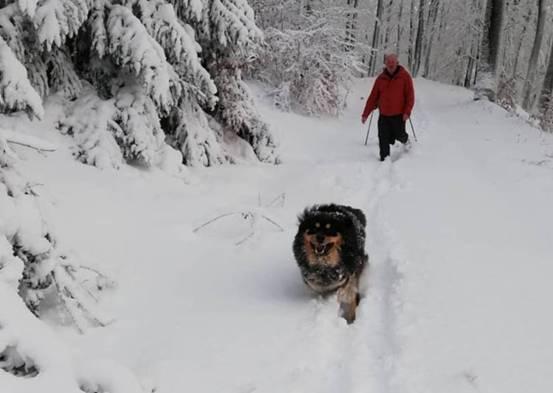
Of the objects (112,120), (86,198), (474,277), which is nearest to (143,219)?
(86,198)

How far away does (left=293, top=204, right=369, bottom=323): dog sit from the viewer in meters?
4.23

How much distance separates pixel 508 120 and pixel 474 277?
469 inches

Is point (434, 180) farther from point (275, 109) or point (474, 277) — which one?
point (275, 109)

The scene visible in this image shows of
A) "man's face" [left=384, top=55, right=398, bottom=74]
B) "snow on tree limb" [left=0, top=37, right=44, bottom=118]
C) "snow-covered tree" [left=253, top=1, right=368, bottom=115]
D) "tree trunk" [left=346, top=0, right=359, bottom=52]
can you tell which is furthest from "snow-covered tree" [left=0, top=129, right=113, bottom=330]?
"tree trunk" [left=346, top=0, right=359, bottom=52]

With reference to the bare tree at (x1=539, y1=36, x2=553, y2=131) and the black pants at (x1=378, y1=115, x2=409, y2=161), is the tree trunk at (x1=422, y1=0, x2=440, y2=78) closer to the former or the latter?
the bare tree at (x1=539, y1=36, x2=553, y2=131)

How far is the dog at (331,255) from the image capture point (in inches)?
166

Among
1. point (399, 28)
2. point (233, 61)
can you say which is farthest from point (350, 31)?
point (399, 28)

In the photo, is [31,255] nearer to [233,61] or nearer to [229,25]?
[229,25]

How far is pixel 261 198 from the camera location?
293 inches

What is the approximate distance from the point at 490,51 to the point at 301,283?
16.0 metres

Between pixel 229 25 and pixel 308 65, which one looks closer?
pixel 229 25

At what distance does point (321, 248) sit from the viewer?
13.7 feet

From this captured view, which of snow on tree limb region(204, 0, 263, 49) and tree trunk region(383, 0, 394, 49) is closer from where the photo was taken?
snow on tree limb region(204, 0, 263, 49)

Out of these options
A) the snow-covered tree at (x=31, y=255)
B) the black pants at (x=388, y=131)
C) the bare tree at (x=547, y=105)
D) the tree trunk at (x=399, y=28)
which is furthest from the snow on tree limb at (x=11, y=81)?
the tree trunk at (x=399, y=28)
